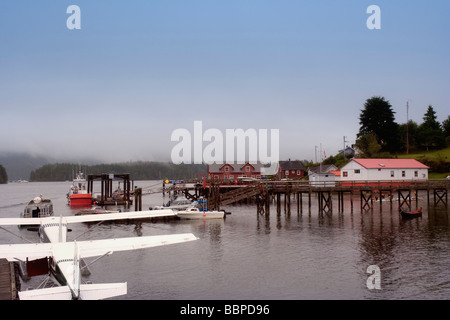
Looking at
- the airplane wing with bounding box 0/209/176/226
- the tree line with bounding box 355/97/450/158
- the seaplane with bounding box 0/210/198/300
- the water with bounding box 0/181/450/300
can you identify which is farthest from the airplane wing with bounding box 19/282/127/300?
the tree line with bounding box 355/97/450/158

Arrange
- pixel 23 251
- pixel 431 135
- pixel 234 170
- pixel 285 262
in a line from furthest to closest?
pixel 431 135 → pixel 234 170 → pixel 285 262 → pixel 23 251

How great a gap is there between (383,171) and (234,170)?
40938 mm

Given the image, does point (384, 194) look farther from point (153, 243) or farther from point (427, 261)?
point (153, 243)

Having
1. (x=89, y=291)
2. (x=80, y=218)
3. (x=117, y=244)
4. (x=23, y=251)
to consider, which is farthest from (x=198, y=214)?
(x=89, y=291)

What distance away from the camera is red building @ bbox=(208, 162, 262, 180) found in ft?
331

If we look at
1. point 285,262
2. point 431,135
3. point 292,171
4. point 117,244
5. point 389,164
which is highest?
point 431,135

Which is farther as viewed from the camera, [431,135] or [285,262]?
[431,135]

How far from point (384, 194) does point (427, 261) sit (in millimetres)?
55043

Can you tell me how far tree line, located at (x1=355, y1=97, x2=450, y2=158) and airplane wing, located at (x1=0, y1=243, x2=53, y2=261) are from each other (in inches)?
4007

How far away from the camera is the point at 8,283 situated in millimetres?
18359

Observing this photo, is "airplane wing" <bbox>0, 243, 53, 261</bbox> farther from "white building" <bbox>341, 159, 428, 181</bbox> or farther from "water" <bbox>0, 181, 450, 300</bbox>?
"white building" <bbox>341, 159, 428, 181</bbox>

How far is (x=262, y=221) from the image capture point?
1887 inches

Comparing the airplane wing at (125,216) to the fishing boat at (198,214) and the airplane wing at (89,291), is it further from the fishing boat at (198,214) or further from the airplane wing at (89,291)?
the fishing boat at (198,214)

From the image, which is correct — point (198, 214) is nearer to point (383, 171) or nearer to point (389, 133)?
point (383, 171)
